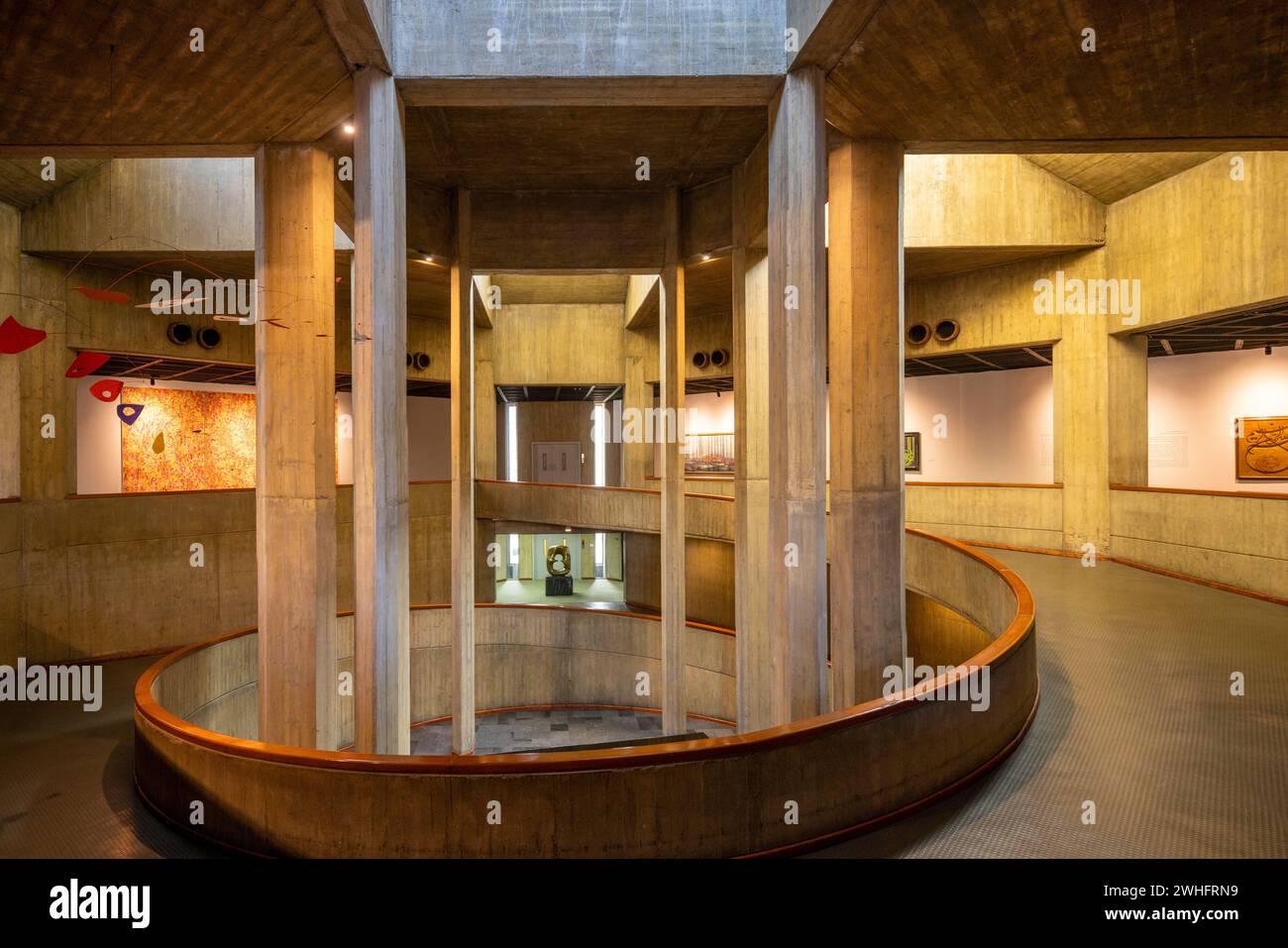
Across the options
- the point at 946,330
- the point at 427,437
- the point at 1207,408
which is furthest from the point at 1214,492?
the point at 427,437

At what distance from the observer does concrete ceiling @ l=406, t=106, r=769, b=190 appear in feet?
32.0

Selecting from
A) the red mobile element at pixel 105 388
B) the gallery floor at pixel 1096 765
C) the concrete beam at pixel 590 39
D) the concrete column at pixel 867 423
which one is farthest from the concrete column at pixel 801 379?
the red mobile element at pixel 105 388

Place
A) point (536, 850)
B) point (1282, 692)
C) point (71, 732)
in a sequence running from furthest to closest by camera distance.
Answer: point (71, 732), point (1282, 692), point (536, 850)

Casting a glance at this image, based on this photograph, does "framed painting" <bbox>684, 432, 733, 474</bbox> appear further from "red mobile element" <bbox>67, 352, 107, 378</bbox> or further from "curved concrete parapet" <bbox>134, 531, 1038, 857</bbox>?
"red mobile element" <bbox>67, 352, 107, 378</bbox>

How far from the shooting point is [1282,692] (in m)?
6.14

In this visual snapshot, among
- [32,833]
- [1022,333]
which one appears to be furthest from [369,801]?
[1022,333]

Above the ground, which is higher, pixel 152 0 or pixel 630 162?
pixel 630 162

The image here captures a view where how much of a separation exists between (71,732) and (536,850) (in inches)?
266

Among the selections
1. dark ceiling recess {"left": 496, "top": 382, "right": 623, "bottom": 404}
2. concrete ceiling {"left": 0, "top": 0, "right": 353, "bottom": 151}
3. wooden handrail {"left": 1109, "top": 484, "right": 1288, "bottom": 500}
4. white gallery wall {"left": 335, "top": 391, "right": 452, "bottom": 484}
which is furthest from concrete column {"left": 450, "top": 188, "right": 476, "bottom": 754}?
wooden handrail {"left": 1109, "top": 484, "right": 1288, "bottom": 500}

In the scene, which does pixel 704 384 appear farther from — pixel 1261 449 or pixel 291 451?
pixel 291 451

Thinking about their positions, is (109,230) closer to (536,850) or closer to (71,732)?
(71,732)

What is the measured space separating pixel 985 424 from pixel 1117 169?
21.3 ft

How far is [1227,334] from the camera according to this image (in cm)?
1278

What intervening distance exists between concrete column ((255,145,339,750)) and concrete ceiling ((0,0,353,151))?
698 millimetres
